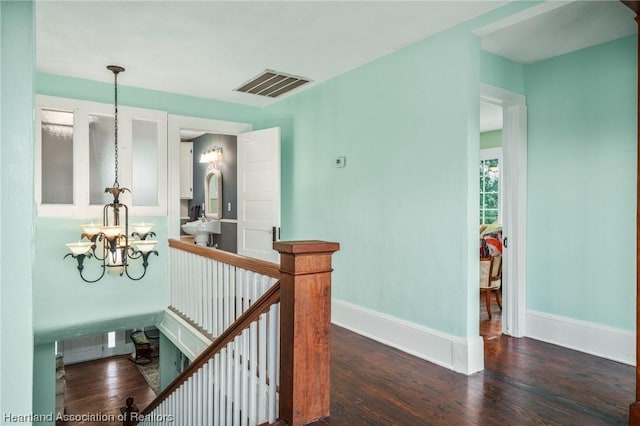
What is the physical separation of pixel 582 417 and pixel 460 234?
1.22 metres

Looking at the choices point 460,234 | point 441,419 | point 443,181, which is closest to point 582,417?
point 441,419

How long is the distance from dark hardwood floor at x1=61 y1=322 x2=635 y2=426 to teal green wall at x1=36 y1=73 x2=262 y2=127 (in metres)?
2.98

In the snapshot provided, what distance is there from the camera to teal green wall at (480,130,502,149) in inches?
262

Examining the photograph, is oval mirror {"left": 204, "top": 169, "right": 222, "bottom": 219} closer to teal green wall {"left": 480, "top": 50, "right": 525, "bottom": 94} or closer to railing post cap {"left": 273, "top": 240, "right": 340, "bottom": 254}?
teal green wall {"left": 480, "top": 50, "right": 525, "bottom": 94}

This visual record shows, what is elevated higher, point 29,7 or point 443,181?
point 29,7

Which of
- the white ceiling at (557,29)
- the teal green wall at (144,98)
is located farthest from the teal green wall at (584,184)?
the teal green wall at (144,98)

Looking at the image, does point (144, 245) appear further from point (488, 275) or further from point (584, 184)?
point (584, 184)

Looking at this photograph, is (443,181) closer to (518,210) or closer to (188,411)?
(518,210)

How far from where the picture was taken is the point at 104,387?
6086mm

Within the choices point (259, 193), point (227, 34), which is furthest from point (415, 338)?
point (227, 34)

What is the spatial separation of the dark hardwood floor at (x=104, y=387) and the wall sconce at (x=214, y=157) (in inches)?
143

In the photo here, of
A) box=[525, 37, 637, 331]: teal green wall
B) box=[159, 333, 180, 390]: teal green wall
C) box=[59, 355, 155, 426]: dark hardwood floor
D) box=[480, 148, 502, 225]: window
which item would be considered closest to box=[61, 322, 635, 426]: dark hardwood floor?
box=[525, 37, 637, 331]: teal green wall

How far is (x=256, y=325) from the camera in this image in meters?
1.99

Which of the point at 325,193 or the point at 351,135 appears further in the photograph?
the point at 325,193
